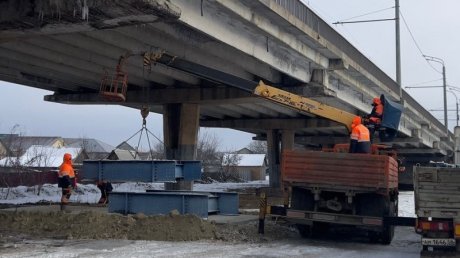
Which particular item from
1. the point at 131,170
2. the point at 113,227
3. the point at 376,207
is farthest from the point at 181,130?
the point at 376,207

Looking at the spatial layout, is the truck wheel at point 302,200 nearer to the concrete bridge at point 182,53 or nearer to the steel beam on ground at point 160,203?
the steel beam on ground at point 160,203

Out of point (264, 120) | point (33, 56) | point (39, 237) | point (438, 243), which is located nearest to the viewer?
point (438, 243)

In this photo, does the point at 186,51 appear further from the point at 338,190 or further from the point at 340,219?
the point at 340,219

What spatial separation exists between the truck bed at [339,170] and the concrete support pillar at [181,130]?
48.3 feet

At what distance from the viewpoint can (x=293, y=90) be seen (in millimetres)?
23750

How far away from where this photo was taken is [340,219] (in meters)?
13.1

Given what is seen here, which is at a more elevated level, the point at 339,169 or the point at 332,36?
the point at 332,36

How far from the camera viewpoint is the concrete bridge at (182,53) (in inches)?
435

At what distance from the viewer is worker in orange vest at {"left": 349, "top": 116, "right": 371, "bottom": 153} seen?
14.3 meters

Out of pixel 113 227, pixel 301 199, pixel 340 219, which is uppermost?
pixel 301 199

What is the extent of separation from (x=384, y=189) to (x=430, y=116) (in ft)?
126

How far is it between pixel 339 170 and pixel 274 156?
3545 cm

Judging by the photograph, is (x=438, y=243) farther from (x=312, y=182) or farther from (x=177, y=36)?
(x=177, y=36)

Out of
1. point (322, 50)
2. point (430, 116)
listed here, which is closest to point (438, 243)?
point (322, 50)
